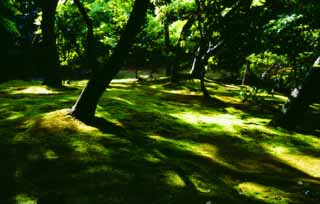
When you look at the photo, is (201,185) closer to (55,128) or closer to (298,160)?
(298,160)

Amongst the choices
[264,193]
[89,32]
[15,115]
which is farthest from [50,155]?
[15,115]

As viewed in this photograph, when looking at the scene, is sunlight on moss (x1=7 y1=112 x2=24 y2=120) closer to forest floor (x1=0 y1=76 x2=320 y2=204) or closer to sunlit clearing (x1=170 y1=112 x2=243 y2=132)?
forest floor (x1=0 y1=76 x2=320 y2=204)

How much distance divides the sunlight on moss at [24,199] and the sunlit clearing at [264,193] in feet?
11.5

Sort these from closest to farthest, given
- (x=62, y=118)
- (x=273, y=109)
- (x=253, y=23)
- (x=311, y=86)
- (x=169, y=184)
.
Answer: (x=169, y=184)
(x=62, y=118)
(x=311, y=86)
(x=273, y=109)
(x=253, y=23)

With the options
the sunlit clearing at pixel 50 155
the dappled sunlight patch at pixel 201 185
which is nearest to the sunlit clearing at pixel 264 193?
the dappled sunlight patch at pixel 201 185

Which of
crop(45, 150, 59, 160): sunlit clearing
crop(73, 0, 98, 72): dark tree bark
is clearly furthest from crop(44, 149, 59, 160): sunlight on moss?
crop(73, 0, 98, 72): dark tree bark

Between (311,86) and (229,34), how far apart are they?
8444mm

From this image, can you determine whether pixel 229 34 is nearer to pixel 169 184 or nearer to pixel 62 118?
pixel 62 118

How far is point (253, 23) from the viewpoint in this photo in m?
18.7

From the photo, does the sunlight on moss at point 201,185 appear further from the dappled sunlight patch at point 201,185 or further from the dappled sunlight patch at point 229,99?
the dappled sunlight patch at point 229,99

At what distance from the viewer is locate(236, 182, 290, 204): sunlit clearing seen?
6227 mm

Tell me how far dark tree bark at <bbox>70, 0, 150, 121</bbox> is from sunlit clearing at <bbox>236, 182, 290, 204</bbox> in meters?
4.49

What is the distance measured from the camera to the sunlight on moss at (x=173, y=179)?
676cm

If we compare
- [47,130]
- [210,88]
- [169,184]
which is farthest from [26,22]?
[169,184]
